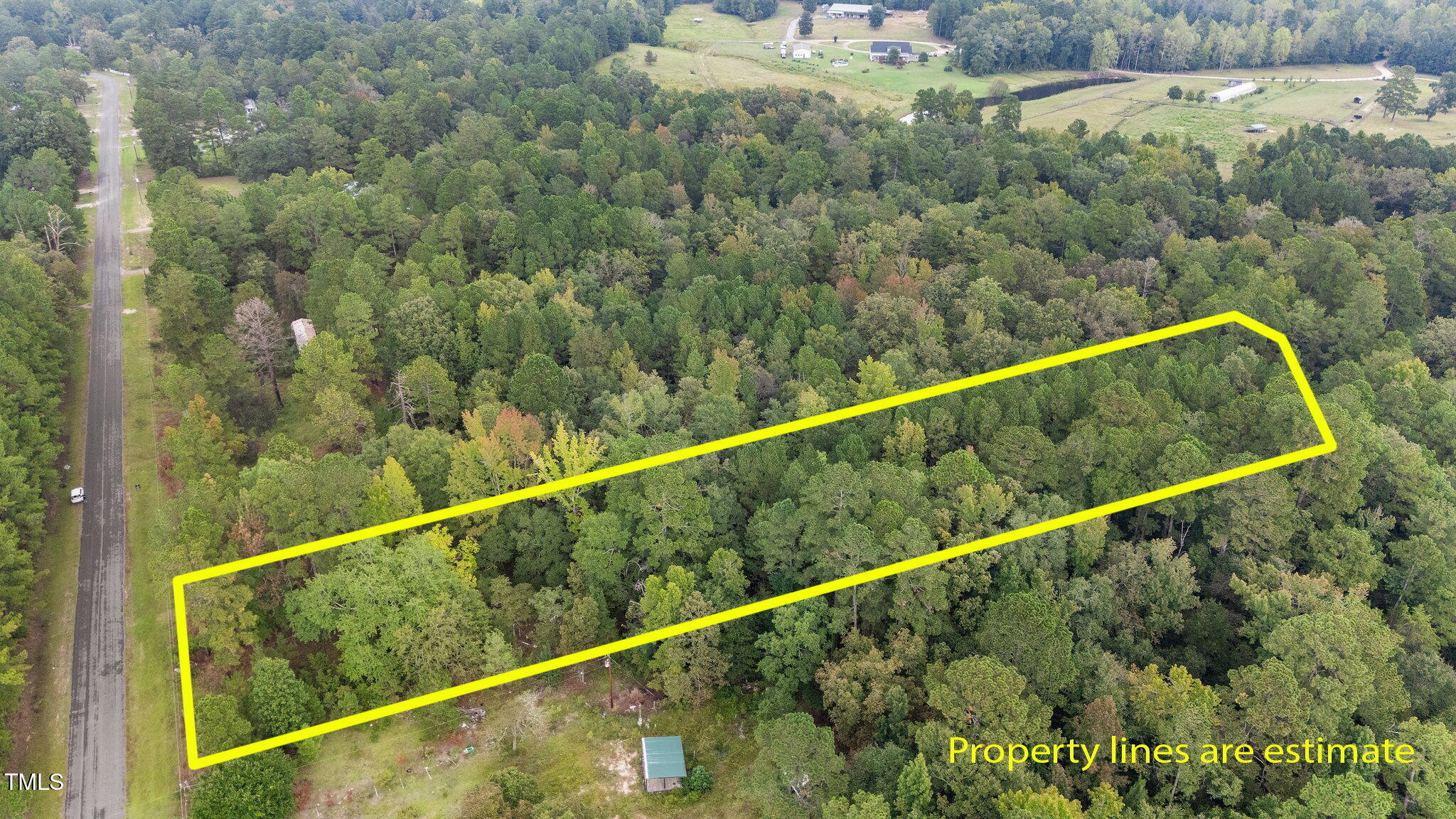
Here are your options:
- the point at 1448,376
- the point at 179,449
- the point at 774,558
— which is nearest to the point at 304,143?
the point at 179,449

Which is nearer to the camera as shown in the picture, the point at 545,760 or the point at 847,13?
the point at 545,760

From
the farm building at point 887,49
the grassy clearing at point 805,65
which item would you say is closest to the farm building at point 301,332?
the grassy clearing at point 805,65

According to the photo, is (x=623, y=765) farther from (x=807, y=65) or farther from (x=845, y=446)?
(x=807, y=65)

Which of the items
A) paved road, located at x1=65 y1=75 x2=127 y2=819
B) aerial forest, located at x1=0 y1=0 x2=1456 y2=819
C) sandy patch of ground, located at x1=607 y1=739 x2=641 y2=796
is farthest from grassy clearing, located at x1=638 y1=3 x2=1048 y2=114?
sandy patch of ground, located at x1=607 y1=739 x2=641 y2=796

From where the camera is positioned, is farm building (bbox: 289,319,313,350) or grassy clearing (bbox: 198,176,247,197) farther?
grassy clearing (bbox: 198,176,247,197)

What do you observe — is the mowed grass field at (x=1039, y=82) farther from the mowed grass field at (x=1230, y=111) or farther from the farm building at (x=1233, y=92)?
the farm building at (x=1233, y=92)

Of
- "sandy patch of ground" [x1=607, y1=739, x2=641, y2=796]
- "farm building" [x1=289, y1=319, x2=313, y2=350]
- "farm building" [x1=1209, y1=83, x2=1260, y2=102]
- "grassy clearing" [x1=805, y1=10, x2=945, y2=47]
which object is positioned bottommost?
"sandy patch of ground" [x1=607, y1=739, x2=641, y2=796]

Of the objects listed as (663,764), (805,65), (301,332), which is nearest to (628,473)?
(663,764)

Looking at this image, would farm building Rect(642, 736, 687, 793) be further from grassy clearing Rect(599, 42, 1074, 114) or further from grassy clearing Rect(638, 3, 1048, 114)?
grassy clearing Rect(599, 42, 1074, 114)
